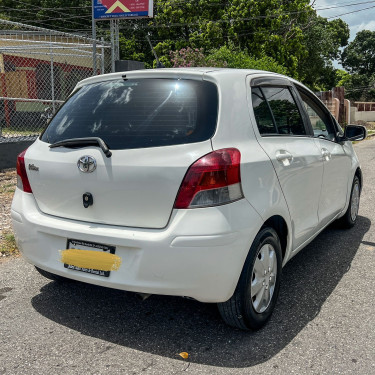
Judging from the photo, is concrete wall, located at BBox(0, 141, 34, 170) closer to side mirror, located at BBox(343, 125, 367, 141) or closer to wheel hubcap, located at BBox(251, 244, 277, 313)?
side mirror, located at BBox(343, 125, 367, 141)

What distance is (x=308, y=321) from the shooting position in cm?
312

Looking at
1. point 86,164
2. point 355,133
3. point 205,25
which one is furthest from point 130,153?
point 205,25

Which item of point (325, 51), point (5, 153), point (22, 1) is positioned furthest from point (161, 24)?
point (5, 153)

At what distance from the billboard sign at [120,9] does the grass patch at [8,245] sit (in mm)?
8729

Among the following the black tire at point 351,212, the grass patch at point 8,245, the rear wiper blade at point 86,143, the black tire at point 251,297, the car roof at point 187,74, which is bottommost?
the grass patch at point 8,245

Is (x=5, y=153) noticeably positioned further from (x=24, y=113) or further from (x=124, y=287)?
(x=124, y=287)

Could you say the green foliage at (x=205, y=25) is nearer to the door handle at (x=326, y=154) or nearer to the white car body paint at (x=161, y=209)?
the door handle at (x=326, y=154)

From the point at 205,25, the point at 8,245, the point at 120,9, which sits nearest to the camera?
the point at 8,245

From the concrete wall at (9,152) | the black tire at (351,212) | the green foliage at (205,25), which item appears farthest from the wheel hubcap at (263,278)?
the green foliage at (205,25)

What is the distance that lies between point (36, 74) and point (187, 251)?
1518 cm

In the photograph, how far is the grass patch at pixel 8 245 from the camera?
4520 millimetres

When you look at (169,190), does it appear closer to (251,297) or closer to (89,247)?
(89,247)

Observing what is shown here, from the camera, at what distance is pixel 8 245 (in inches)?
182

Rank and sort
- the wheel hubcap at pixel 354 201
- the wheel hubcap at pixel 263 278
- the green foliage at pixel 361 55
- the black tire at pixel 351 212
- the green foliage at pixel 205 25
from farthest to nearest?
1. the green foliage at pixel 361 55
2. the green foliage at pixel 205 25
3. the wheel hubcap at pixel 354 201
4. the black tire at pixel 351 212
5. the wheel hubcap at pixel 263 278
